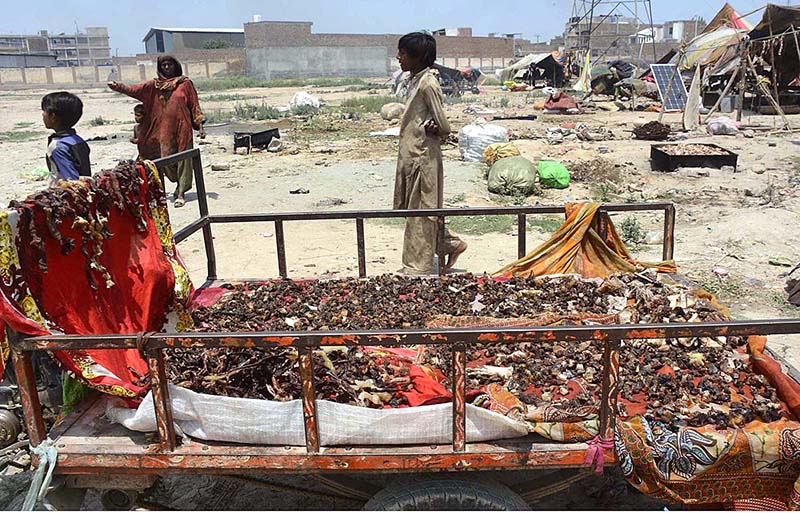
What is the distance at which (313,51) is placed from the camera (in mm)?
54219

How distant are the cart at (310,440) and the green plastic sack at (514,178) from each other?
24.3 feet

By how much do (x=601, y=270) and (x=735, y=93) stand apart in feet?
63.9

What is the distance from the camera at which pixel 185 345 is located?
2322 millimetres

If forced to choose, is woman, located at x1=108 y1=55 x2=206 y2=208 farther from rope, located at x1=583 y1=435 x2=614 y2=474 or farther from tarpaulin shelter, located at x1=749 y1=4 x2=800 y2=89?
tarpaulin shelter, located at x1=749 y1=4 x2=800 y2=89

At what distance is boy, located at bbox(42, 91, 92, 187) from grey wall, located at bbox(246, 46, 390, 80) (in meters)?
51.1

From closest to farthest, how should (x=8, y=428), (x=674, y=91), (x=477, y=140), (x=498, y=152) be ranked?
(x=8, y=428) → (x=498, y=152) → (x=477, y=140) → (x=674, y=91)

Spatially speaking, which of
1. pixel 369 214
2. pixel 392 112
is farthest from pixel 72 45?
pixel 369 214

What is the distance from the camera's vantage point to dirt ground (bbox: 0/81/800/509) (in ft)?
22.0

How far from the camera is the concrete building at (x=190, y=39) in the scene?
225ft

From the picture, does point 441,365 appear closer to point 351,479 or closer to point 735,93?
point 351,479

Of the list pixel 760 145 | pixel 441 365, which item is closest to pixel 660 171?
pixel 760 145

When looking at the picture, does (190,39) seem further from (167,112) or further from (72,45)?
(167,112)

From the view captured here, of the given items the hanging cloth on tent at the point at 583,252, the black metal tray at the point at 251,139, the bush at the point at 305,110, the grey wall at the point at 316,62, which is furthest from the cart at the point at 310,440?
the grey wall at the point at 316,62

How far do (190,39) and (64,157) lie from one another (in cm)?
7398
